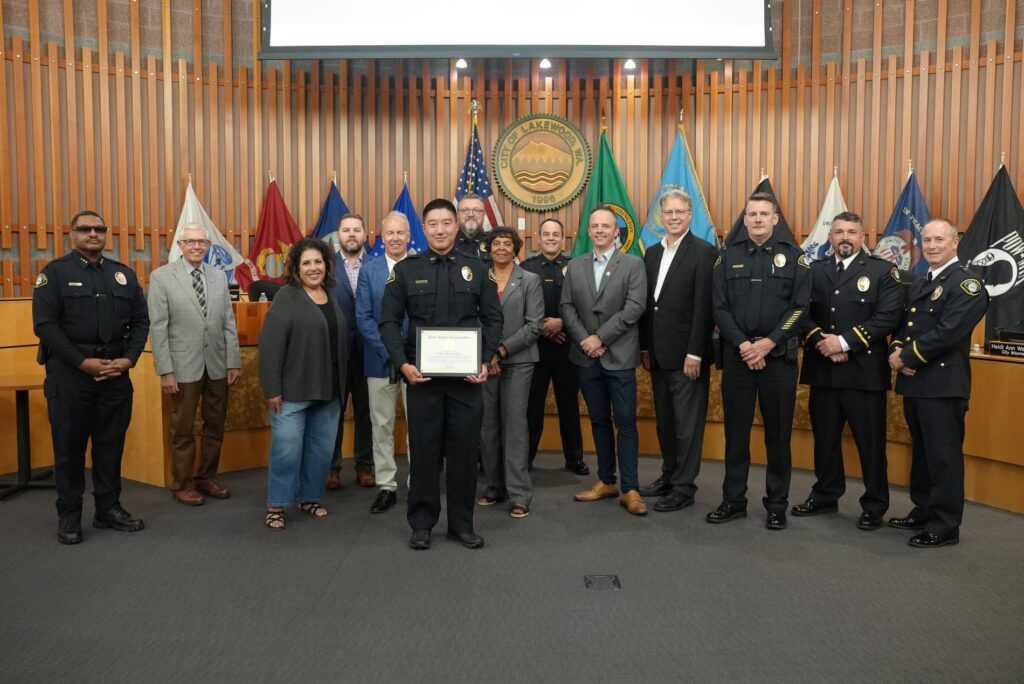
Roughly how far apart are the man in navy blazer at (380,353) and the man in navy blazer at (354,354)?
0.12 m

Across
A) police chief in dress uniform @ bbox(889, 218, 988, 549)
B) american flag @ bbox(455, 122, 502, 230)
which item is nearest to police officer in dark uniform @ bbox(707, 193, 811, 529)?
police chief in dress uniform @ bbox(889, 218, 988, 549)

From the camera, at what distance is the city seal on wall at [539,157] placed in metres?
7.67

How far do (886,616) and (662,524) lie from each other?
4.50 ft

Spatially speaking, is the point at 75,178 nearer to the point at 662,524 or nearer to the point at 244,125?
the point at 244,125

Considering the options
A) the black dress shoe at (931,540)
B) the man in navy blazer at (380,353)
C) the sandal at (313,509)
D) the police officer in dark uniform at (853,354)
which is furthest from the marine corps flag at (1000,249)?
the sandal at (313,509)

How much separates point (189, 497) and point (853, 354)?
12.4 ft

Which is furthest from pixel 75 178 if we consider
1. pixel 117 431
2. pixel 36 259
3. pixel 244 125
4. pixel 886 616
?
pixel 886 616

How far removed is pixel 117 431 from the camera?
4.02m

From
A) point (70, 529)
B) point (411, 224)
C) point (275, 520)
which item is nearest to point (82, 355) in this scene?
point (70, 529)

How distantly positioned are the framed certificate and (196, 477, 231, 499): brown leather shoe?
188 cm

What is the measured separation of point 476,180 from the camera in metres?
7.55

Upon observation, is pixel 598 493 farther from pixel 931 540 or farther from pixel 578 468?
pixel 931 540

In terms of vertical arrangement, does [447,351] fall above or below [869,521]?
above

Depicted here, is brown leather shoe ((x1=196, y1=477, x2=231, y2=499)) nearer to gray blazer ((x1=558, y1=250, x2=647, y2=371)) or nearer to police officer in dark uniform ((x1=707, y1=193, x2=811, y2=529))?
gray blazer ((x1=558, y1=250, x2=647, y2=371))
